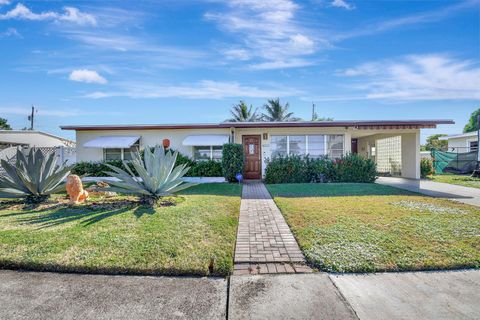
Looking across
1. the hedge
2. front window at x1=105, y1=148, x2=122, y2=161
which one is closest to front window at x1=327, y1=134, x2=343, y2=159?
the hedge

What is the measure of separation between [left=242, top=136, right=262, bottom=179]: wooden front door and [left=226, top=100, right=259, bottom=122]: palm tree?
18.8 meters

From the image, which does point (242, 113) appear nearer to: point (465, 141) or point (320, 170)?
point (320, 170)

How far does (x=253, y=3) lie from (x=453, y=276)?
9.15 metres

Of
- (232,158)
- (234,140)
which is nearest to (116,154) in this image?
(234,140)

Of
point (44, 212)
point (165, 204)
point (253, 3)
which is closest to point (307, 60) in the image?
point (253, 3)

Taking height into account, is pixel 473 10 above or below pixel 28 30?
above

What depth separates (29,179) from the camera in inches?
291

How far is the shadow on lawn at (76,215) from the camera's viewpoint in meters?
5.63

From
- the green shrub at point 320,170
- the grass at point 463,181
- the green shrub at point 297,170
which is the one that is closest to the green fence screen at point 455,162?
the grass at point 463,181

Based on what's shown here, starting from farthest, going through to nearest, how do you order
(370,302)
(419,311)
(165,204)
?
(165,204) → (370,302) → (419,311)

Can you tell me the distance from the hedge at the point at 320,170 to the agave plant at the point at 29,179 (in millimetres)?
9637

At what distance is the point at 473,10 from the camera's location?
10.1 m

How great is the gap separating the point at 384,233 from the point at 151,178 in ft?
18.3

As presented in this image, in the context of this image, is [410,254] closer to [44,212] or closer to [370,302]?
[370,302]
